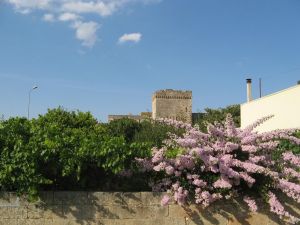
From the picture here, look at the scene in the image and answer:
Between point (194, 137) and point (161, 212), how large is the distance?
128cm

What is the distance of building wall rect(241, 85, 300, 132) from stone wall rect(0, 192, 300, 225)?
18453 millimetres

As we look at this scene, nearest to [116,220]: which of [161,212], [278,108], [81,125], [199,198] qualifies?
[161,212]

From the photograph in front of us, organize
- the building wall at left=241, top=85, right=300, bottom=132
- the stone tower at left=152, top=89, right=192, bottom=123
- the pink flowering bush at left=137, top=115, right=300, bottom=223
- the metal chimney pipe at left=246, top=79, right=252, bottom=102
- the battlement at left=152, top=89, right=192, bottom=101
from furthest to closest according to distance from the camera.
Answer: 1. the battlement at left=152, top=89, right=192, bottom=101
2. the stone tower at left=152, top=89, right=192, bottom=123
3. the metal chimney pipe at left=246, top=79, right=252, bottom=102
4. the building wall at left=241, top=85, right=300, bottom=132
5. the pink flowering bush at left=137, top=115, right=300, bottom=223

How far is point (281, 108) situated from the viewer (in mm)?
26906

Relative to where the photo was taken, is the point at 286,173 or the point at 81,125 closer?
the point at 286,173

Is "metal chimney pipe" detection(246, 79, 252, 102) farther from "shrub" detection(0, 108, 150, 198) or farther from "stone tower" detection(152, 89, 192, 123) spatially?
"shrub" detection(0, 108, 150, 198)

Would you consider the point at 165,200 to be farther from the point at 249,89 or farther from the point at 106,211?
the point at 249,89

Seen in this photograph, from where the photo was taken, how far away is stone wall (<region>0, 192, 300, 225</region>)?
22.8ft

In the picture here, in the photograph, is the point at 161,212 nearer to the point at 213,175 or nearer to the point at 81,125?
the point at 213,175

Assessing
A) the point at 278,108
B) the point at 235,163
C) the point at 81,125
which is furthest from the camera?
the point at 278,108

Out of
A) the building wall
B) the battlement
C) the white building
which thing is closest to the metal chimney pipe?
the white building

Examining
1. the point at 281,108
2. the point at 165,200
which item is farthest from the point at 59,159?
the point at 281,108

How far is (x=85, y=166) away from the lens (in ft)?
23.2

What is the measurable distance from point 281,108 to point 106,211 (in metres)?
21.3
